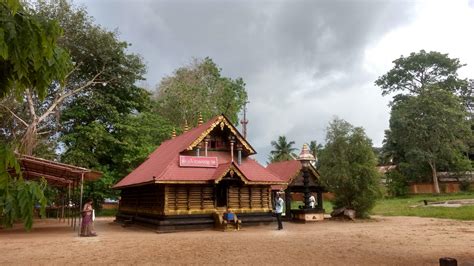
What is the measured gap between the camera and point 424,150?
→ 151 feet

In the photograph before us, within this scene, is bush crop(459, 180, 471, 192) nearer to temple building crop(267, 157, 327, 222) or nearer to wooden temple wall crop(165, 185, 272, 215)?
temple building crop(267, 157, 327, 222)

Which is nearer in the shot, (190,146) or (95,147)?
(190,146)

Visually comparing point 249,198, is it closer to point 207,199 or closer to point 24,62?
point 207,199

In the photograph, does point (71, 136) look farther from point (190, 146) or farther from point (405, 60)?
point (405, 60)

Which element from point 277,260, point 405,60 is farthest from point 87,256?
point 405,60

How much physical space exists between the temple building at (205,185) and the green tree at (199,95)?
18225 millimetres

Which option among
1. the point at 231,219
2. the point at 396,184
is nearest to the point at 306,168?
the point at 231,219

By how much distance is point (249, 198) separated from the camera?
19.9m

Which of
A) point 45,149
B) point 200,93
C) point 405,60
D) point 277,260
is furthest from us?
point 405,60

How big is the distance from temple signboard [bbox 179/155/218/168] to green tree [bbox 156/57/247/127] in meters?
19.7

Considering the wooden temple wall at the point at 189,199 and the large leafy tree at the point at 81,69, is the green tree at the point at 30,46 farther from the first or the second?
the large leafy tree at the point at 81,69

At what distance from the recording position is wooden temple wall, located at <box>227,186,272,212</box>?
63.9 feet

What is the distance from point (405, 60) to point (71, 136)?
51.6 metres

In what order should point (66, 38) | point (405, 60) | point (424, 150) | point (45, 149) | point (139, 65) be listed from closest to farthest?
point (45, 149), point (66, 38), point (139, 65), point (424, 150), point (405, 60)
